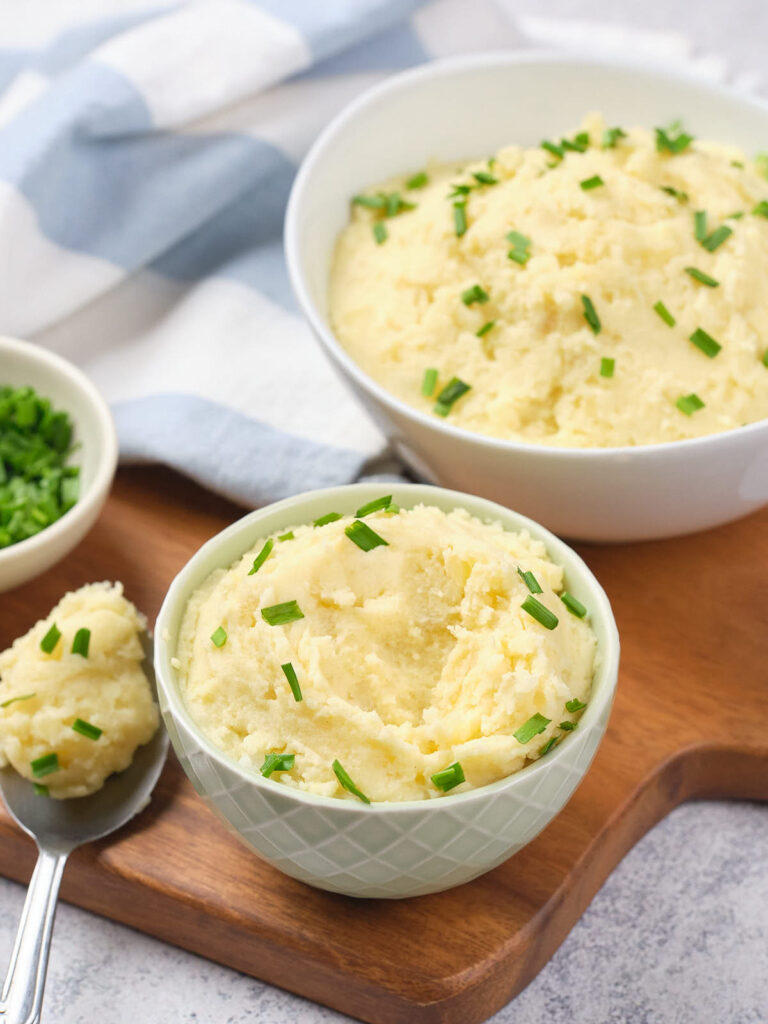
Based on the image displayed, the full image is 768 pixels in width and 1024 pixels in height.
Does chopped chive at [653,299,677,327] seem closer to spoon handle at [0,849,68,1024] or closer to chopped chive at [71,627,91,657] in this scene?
chopped chive at [71,627,91,657]

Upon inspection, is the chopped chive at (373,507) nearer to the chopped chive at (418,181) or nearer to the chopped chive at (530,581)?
the chopped chive at (530,581)

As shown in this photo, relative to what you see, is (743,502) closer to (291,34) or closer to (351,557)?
(351,557)

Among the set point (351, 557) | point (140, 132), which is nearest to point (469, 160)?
point (140, 132)

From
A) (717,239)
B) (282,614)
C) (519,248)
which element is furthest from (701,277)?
(282,614)

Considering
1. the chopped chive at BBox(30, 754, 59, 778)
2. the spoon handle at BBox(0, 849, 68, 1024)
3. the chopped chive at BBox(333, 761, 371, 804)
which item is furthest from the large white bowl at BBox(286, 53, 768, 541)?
the spoon handle at BBox(0, 849, 68, 1024)

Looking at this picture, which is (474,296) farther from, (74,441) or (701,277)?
(74,441)

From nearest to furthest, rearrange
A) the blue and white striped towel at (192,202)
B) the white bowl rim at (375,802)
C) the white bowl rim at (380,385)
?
the white bowl rim at (375,802), the white bowl rim at (380,385), the blue and white striped towel at (192,202)

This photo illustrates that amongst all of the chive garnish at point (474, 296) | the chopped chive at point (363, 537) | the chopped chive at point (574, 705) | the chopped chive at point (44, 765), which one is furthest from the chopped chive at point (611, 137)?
the chopped chive at point (44, 765)
